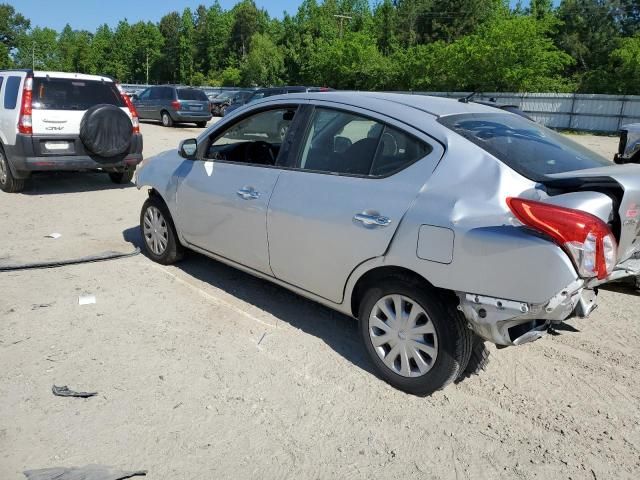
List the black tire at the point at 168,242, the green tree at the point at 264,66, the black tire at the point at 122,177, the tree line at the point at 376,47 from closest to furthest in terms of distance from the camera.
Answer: the black tire at the point at 168,242
the black tire at the point at 122,177
the tree line at the point at 376,47
the green tree at the point at 264,66

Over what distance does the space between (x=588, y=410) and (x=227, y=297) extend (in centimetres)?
288

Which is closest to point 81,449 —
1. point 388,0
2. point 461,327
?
point 461,327

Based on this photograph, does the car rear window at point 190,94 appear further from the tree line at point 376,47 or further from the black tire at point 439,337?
the tree line at point 376,47

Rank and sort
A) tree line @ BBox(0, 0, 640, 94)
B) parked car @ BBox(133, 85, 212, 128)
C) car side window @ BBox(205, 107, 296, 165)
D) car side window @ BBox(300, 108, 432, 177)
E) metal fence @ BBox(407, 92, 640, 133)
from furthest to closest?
1. tree line @ BBox(0, 0, 640, 94)
2. metal fence @ BBox(407, 92, 640, 133)
3. parked car @ BBox(133, 85, 212, 128)
4. car side window @ BBox(205, 107, 296, 165)
5. car side window @ BBox(300, 108, 432, 177)

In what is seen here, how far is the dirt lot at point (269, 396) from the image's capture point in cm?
275

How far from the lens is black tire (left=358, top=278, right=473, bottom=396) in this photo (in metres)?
3.02

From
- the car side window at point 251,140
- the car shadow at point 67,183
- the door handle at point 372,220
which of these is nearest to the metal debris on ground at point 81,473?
the door handle at point 372,220

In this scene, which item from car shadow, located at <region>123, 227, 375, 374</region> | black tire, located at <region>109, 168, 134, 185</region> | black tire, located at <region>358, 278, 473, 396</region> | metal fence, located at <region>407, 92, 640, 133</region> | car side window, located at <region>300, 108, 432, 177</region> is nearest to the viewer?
black tire, located at <region>358, 278, 473, 396</region>

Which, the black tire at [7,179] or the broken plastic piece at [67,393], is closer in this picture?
the broken plastic piece at [67,393]

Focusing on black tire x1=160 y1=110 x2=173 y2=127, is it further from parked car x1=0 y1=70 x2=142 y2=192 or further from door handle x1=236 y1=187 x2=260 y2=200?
door handle x1=236 y1=187 x2=260 y2=200

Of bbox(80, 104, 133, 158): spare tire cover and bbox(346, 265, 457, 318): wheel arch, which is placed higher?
bbox(80, 104, 133, 158): spare tire cover

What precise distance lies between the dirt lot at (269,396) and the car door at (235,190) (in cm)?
53

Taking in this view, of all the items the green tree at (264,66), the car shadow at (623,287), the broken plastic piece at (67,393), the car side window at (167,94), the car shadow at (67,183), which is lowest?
the car shadow at (67,183)

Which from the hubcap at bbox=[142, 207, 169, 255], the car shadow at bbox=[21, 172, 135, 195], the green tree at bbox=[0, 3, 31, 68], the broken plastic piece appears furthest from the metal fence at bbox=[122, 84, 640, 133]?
the green tree at bbox=[0, 3, 31, 68]
